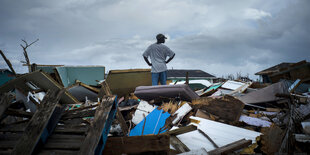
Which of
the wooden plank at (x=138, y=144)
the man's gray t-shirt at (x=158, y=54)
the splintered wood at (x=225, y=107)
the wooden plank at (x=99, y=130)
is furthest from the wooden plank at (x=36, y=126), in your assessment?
the man's gray t-shirt at (x=158, y=54)

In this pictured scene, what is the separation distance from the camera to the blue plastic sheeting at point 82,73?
25.4 feet

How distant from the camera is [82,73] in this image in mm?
8188

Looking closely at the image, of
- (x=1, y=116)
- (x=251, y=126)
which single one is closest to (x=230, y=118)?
(x=251, y=126)

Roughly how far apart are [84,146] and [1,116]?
1041 millimetres

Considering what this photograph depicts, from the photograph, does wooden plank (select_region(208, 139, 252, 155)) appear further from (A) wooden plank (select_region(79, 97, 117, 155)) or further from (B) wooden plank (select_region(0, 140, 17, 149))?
(B) wooden plank (select_region(0, 140, 17, 149))

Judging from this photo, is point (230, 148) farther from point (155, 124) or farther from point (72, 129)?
point (72, 129)

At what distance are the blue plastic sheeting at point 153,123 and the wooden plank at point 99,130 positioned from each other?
1.14m

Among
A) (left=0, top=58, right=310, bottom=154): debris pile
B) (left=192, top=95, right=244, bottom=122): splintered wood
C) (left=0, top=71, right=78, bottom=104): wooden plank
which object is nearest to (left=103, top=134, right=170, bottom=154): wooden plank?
(left=0, top=58, right=310, bottom=154): debris pile

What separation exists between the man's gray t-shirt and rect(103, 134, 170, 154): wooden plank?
3.14 m

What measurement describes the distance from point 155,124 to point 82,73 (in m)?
6.17

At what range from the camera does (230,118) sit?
3.07 m

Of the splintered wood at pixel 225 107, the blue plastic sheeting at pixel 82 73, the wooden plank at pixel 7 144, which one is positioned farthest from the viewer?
the blue plastic sheeting at pixel 82 73

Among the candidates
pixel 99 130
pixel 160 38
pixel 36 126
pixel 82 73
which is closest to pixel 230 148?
pixel 99 130

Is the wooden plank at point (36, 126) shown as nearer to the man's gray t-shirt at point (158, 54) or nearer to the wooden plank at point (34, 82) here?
the wooden plank at point (34, 82)
